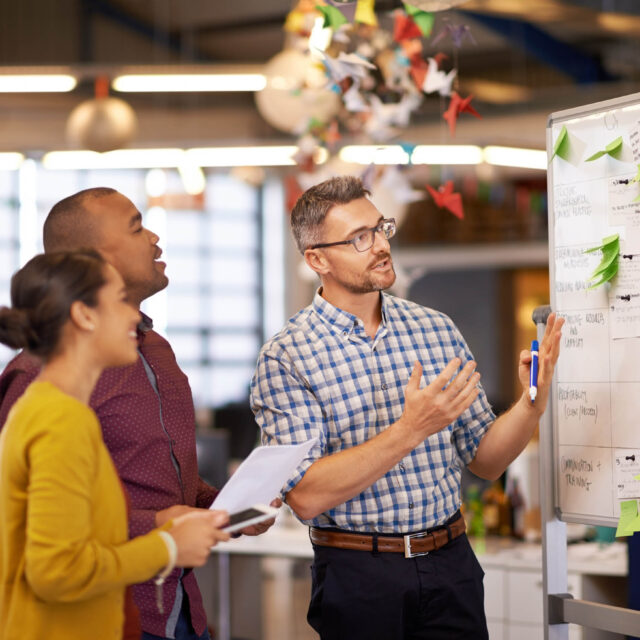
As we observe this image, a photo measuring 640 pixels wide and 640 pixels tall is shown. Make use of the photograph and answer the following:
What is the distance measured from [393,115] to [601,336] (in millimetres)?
2548

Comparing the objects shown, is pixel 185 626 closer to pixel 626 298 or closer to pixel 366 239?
pixel 366 239

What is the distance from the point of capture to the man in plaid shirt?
234 centimetres

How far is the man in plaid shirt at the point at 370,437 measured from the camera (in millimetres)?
2336

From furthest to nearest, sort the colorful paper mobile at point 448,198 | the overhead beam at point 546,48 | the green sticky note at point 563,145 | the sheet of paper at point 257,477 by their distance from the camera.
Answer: the overhead beam at point 546,48
the colorful paper mobile at point 448,198
the green sticky note at point 563,145
the sheet of paper at point 257,477

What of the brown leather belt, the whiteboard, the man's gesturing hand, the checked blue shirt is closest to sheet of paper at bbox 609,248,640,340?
the whiteboard

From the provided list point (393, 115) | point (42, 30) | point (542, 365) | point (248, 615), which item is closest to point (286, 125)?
point (393, 115)

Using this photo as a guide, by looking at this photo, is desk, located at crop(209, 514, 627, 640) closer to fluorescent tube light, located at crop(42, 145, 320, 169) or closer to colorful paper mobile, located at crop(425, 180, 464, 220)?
colorful paper mobile, located at crop(425, 180, 464, 220)

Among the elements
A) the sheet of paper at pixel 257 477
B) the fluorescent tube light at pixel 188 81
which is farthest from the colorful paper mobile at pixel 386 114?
the sheet of paper at pixel 257 477

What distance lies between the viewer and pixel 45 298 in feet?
5.57

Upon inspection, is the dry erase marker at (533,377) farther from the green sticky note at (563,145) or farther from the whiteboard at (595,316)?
the green sticky note at (563,145)

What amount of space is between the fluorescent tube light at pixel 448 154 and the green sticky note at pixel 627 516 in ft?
13.1

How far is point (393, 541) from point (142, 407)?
69 centimetres

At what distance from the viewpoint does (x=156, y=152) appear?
21.4 feet

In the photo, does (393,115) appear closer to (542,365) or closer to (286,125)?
(286,125)
